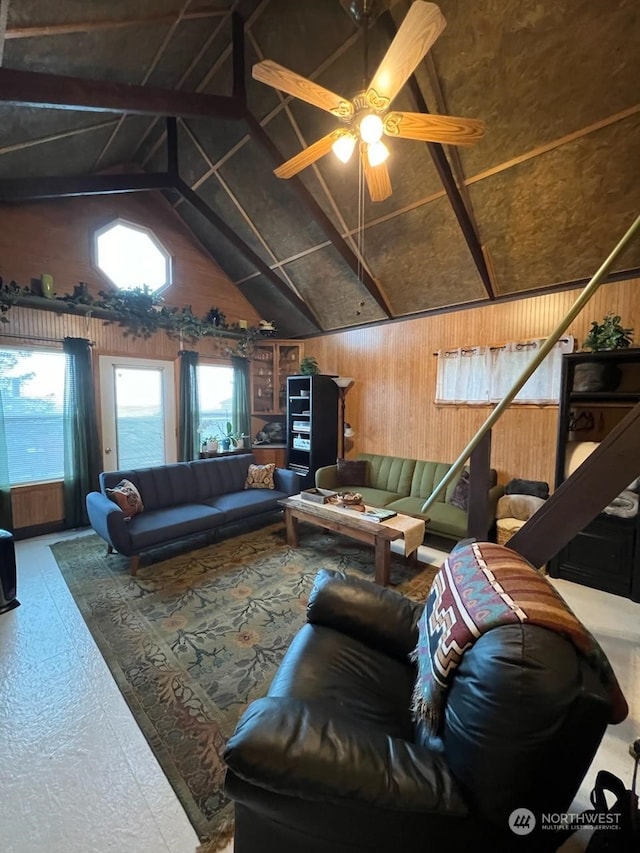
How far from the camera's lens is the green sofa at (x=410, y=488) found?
3424 millimetres

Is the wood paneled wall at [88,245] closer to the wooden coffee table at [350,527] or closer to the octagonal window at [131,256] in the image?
the octagonal window at [131,256]

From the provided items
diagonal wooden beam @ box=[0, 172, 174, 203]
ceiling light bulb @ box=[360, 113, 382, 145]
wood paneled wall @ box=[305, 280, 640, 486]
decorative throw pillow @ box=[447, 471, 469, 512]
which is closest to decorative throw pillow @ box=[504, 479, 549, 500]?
wood paneled wall @ box=[305, 280, 640, 486]

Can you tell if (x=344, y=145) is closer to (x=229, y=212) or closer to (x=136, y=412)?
(x=229, y=212)

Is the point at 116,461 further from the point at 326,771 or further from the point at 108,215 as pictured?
the point at 326,771

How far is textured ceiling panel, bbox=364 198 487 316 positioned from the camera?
347cm

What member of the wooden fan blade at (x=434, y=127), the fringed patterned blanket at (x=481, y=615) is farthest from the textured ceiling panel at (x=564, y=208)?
the fringed patterned blanket at (x=481, y=615)

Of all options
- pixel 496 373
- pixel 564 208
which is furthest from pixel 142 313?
pixel 564 208

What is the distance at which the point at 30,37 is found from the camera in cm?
220

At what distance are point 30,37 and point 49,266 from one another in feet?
7.63

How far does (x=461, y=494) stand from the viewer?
12.2 ft

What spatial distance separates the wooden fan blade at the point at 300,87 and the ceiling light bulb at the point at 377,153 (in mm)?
209

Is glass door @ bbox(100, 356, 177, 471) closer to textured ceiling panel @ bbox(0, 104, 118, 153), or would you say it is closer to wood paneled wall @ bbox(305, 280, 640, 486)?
textured ceiling panel @ bbox(0, 104, 118, 153)

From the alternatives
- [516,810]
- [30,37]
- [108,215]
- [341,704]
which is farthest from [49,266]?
[516,810]

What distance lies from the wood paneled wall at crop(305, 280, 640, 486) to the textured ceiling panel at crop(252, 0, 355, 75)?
108 inches
